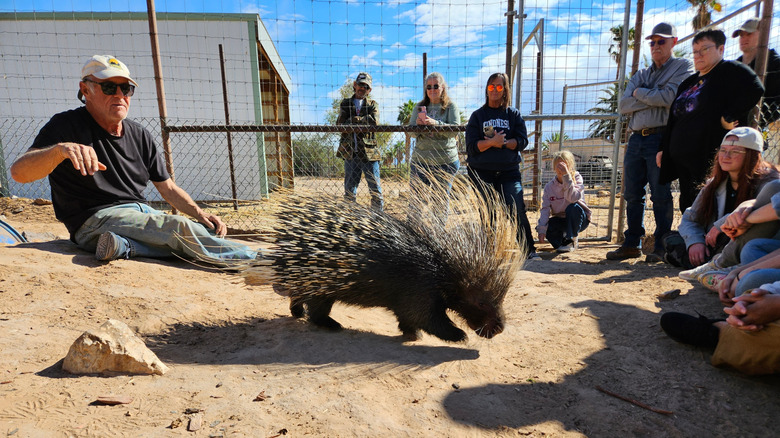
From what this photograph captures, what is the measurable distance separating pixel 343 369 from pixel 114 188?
2.85 m

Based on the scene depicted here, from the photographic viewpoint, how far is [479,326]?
2.88m

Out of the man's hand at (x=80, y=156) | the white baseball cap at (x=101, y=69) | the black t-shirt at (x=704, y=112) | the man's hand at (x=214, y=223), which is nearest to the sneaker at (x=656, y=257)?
the black t-shirt at (x=704, y=112)

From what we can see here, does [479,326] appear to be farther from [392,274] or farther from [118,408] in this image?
[118,408]

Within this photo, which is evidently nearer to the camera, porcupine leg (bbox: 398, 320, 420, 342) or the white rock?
the white rock

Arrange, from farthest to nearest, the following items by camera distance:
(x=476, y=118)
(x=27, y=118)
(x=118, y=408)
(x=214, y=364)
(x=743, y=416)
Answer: (x=27, y=118)
(x=476, y=118)
(x=214, y=364)
(x=743, y=416)
(x=118, y=408)

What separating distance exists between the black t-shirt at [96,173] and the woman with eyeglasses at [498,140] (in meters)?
3.37

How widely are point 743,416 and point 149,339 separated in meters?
3.32

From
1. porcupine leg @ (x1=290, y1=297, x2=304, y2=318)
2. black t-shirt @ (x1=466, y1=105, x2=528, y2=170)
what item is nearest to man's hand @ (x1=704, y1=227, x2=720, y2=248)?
black t-shirt @ (x1=466, y1=105, x2=528, y2=170)

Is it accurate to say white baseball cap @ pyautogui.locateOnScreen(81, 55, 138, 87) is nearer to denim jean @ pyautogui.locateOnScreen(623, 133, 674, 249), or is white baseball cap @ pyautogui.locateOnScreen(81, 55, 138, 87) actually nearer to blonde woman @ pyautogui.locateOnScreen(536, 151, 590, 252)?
blonde woman @ pyautogui.locateOnScreen(536, 151, 590, 252)

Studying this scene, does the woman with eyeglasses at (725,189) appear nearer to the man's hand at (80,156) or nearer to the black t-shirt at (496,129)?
the black t-shirt at (496,129)

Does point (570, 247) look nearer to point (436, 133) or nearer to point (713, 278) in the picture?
point (436, 133)

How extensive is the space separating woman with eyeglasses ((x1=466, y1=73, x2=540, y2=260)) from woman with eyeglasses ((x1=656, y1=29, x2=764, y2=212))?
1485mm

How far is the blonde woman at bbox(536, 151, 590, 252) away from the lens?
549cm

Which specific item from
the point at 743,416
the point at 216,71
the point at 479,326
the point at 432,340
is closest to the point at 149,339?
the point at 432,340
